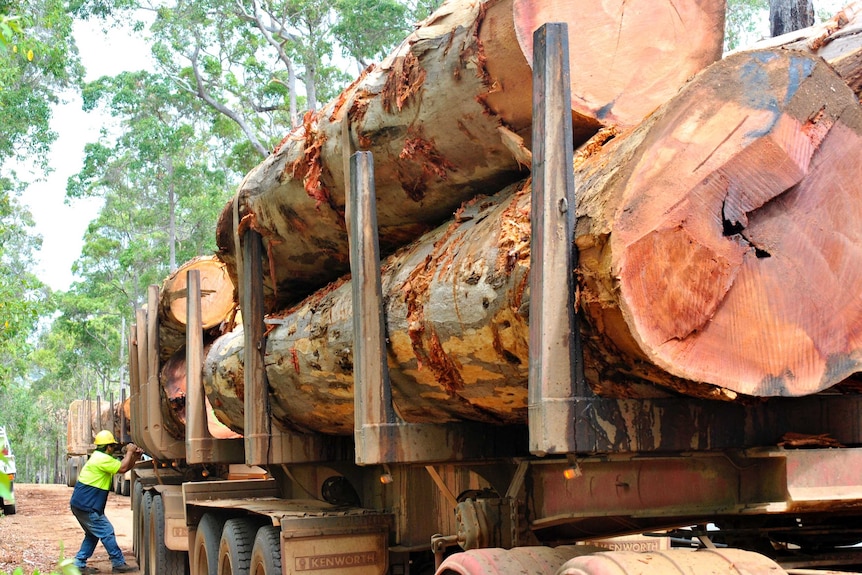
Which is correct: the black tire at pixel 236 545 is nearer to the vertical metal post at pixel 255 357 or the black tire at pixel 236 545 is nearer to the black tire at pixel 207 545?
the black tire at pixel 207 545

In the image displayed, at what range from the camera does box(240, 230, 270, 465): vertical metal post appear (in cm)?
634

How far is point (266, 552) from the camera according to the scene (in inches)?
256

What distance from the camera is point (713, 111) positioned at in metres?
3.07

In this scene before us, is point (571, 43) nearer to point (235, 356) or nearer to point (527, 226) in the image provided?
point (527, 226)

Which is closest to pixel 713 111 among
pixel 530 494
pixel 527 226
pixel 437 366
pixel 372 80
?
pixel 527 226

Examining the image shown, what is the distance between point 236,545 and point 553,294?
4.83 metres

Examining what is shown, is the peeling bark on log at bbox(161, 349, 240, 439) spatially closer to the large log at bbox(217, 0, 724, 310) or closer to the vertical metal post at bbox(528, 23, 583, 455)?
the large log at bbox(217, 0, 724, 310)

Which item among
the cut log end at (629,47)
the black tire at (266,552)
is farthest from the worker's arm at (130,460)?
the cut log end at (629,47)

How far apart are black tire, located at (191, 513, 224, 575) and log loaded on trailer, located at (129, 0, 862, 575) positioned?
2.77 meters

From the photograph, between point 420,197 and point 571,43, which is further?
point 420,197

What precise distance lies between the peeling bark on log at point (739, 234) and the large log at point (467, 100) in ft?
2.15

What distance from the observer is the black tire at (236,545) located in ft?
23.4

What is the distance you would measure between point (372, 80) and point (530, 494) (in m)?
2.01

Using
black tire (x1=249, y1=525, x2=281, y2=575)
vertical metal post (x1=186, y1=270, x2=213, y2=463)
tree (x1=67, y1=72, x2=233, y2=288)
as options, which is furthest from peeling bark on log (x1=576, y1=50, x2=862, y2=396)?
tree (x1=67, y1=72, x2=233, y2=288)
